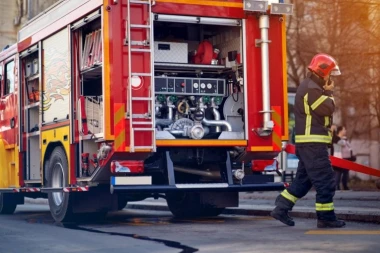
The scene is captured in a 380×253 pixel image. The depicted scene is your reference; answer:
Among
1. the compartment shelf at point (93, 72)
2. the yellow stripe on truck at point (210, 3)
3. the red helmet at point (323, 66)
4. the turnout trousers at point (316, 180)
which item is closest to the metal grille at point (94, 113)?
the compartment shelf at point (93, 72)

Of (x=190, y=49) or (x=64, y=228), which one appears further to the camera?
(x=190, y=49)

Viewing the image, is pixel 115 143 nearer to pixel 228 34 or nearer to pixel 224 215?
pixel 228 34

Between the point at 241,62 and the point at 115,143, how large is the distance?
215 centimetres

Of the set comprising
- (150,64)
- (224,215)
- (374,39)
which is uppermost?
(374,39)

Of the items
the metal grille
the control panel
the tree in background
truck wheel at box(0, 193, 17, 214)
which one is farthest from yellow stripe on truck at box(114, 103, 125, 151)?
the tree in background

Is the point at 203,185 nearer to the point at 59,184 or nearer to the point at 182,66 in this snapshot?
the point at 182,66

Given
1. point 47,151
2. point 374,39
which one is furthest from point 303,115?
point 374,39

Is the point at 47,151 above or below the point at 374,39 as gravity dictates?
below

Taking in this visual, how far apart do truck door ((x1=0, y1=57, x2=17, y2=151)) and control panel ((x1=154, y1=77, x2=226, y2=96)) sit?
3.82 m

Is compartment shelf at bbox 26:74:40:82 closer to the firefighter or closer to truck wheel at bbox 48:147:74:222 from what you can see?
truck wheel at bbox 48:147:74:222

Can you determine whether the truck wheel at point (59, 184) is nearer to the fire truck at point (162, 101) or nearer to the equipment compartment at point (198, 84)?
the fire truck at point (162, 101)

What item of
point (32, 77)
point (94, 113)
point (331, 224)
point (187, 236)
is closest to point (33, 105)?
point (32, 77)

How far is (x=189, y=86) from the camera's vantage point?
12.5 m

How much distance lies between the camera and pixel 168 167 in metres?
11.8
